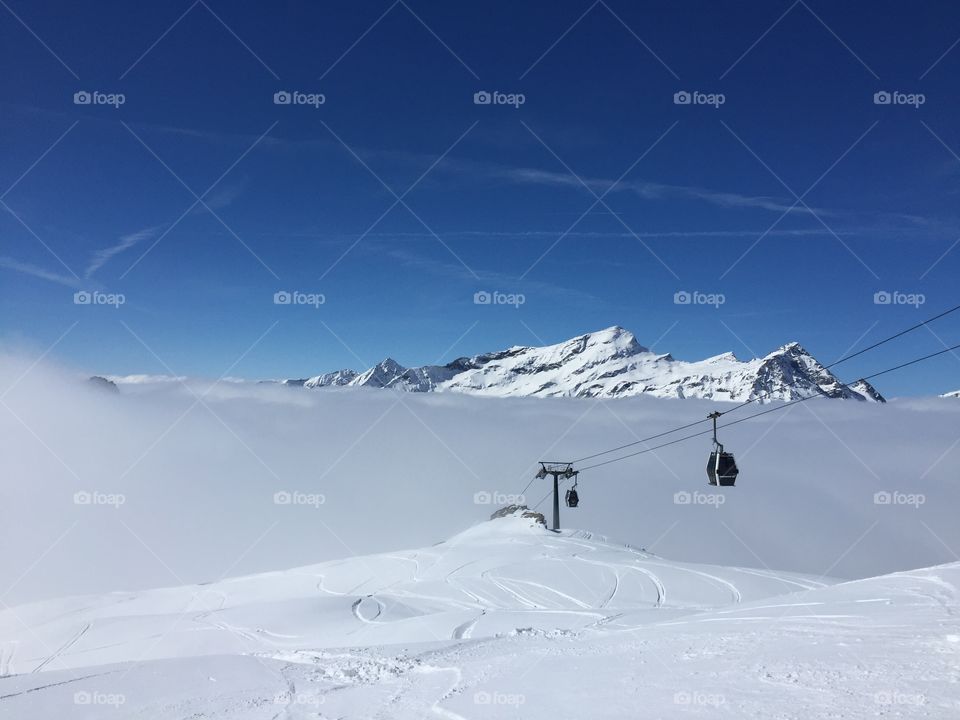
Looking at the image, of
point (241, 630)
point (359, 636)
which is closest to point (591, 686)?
point (359, 636)

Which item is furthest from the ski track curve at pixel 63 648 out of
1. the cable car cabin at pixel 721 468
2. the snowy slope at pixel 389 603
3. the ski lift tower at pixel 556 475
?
the ski lift tower at pixel 556 475

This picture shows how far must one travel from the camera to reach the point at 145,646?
18.4 metres

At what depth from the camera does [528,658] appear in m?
11.5

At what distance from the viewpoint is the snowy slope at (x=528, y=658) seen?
7.59 meters

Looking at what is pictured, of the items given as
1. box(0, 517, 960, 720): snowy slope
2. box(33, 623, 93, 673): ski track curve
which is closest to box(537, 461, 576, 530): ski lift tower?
box(0, 517, 960, 720): snowy slope

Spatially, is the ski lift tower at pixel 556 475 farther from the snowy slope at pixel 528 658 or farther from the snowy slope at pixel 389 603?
the snowy slope at pixel 528 658

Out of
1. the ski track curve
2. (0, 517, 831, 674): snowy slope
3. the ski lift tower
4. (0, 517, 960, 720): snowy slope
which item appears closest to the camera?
(0, 517, 960, 720): snowy slope

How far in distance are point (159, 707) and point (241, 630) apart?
392 inches

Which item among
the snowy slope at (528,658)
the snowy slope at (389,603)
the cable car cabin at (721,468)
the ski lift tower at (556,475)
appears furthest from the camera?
the ski lift tower at (556,475)

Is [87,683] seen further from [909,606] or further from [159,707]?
[909,606]

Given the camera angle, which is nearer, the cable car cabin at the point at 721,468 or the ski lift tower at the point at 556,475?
the cable car cabin at the point at 721,468

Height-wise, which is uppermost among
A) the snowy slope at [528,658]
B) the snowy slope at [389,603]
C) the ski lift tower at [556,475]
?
the ski lift tower at [556,475]

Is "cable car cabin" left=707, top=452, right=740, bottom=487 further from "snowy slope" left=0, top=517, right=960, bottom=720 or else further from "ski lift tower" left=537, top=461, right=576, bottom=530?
"ski lift tower" left=537, top=461, right=576, bottom=530

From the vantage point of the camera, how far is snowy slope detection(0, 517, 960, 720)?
24.9ft
